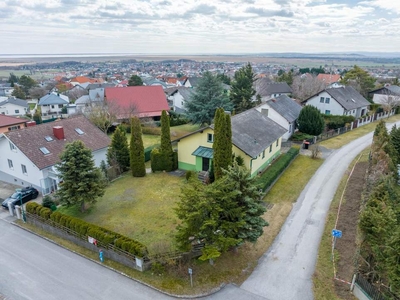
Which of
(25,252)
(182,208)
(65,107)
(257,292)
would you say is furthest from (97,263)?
(65,107)

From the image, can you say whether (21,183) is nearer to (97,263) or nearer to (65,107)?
(97,263)

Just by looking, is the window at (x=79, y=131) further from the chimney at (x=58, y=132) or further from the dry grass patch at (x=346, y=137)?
the dry grass patch at (x=346, y=137)

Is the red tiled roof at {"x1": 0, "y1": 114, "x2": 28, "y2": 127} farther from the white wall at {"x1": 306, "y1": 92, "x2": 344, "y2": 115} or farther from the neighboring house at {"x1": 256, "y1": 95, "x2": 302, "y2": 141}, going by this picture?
the white wall at {"x1": 306, "y1": 92, "x2": 344, "y2": 115}

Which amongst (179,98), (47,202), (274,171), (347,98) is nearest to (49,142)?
(47,202)

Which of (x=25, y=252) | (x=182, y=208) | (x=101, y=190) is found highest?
(x=182, y=208)

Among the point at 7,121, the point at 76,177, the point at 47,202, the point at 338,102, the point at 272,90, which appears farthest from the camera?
the point at 272,90

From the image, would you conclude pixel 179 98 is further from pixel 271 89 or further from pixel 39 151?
pixel 39 151
